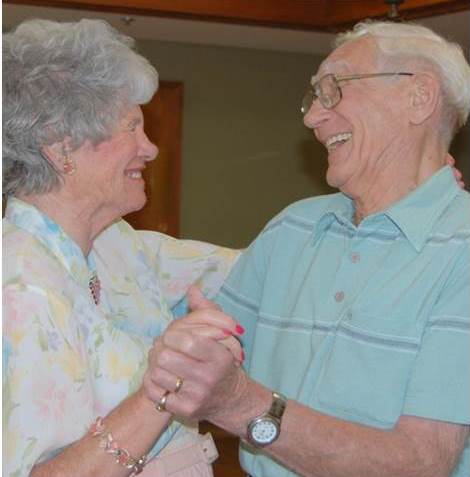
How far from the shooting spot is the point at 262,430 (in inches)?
60.7

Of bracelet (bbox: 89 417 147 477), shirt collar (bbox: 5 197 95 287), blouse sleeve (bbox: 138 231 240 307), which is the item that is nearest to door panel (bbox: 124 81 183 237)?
blouse sleeve (bbox: 138 231 240 307)

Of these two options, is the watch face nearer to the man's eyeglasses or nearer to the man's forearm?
the man's forearm

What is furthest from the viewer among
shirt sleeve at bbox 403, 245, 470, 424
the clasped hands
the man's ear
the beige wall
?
the beige wall

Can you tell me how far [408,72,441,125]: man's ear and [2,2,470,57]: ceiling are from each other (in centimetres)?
477

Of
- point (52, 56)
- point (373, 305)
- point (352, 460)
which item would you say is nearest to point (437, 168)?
point (373, 305)

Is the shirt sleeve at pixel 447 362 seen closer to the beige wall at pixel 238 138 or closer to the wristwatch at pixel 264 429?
the wristwatch at pixel 264 429

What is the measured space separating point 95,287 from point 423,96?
32.4 inches

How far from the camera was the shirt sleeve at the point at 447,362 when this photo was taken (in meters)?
1.59

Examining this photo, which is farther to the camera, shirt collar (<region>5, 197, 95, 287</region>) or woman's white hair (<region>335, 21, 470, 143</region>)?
woman's white hair (<region>335, 21, 470, 143</region>)

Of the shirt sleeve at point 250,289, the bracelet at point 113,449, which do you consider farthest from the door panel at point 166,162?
the bracelet at point 113,449

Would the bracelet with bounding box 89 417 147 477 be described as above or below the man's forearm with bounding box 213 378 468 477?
below

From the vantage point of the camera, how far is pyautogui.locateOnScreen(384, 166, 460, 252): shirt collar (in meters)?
1.77

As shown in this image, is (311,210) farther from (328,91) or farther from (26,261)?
(26,261)

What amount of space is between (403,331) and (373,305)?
91 millimetres
